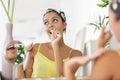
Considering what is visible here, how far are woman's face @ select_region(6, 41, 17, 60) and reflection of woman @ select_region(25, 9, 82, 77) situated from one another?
66mm

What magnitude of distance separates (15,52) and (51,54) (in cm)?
15

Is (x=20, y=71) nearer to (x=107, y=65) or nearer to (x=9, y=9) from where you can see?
(x=9, y=9)

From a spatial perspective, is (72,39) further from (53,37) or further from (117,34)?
(117,34)

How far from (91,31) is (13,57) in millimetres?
354

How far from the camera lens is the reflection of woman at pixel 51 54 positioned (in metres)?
1.11

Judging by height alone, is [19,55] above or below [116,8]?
below

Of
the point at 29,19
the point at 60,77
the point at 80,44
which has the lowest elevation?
the point at 60,77

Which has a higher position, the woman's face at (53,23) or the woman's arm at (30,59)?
the woman's face at (53,23)

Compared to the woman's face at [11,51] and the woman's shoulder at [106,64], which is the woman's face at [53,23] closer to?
the woman's face at [11,51]

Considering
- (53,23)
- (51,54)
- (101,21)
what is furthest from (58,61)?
(101,21)

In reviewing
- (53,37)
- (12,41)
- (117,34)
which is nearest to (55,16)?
(53,37)

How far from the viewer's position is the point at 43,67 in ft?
3.63

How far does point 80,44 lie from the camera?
45.1 inches

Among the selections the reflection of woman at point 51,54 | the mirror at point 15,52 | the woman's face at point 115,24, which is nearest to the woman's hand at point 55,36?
the reflection of woman at point 51,54
